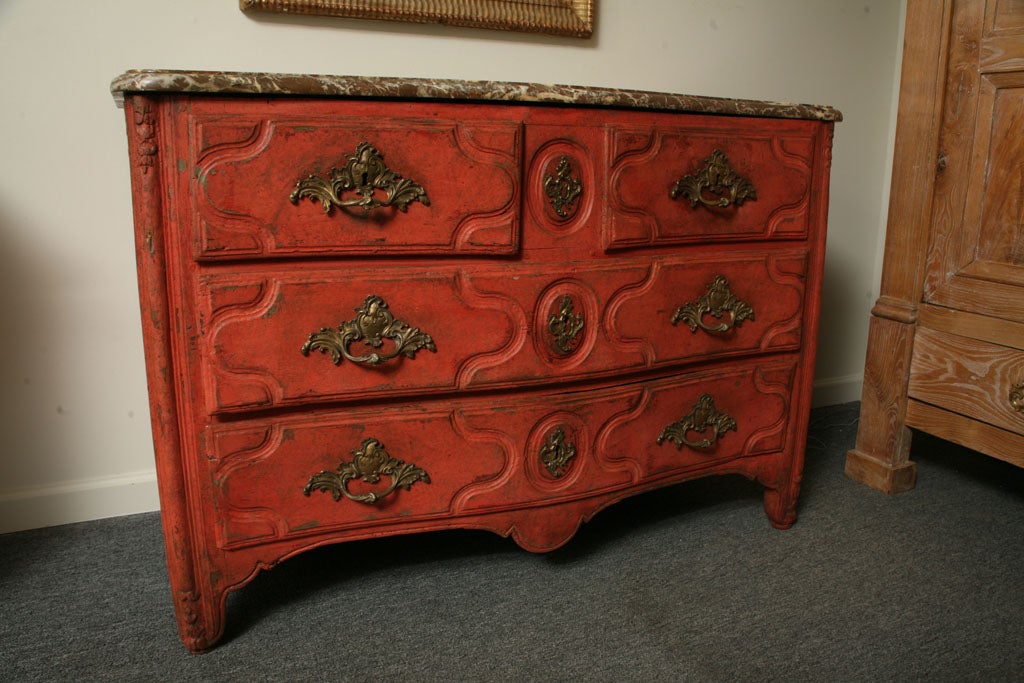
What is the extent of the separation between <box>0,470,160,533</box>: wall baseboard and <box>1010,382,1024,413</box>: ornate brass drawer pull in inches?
79.4

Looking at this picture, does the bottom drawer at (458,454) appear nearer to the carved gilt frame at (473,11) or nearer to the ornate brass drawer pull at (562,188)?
the ornate brass drawer pull at (562,188)

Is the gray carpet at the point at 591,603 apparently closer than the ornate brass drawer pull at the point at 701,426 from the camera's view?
Yes

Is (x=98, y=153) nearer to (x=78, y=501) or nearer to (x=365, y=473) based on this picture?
(x=78, y=501)

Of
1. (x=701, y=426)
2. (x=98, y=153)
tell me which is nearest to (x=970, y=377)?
(x=701, y=426)

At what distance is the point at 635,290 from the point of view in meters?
1.53

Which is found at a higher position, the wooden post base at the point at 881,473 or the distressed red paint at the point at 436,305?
the distressed red paint at the point at 436,305

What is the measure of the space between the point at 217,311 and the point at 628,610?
94 cm

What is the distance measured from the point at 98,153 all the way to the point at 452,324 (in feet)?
3.19

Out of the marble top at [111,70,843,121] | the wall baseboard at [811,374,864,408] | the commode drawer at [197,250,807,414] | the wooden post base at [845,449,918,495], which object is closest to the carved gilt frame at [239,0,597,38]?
the marble top at [111,70,843,121]

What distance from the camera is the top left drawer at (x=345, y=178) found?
121 cm

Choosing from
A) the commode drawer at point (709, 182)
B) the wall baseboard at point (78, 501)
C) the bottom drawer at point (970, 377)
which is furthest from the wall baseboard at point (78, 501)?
the bottom drawer at point (970, 377)

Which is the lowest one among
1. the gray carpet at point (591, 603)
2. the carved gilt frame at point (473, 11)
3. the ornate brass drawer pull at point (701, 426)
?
the gray carpet at point (591, 603)

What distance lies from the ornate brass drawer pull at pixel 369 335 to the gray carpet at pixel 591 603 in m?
0.54

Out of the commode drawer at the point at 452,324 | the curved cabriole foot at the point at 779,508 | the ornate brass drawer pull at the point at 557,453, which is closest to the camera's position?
the commode drawer at the point at 452,324
